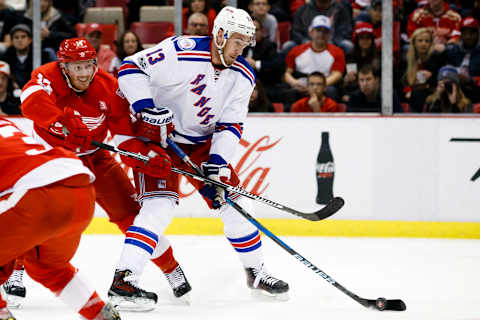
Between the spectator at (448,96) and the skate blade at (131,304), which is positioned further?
the spectator at (448,96)

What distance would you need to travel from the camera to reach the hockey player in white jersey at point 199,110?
300 cm

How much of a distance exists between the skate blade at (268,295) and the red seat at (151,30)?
2.56 m

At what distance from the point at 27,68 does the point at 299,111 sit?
6.27ft

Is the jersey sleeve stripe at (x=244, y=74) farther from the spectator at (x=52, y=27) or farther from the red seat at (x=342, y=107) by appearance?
the spectator at (x=52, y=27)

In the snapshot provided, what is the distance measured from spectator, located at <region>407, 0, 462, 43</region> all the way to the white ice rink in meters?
1.48

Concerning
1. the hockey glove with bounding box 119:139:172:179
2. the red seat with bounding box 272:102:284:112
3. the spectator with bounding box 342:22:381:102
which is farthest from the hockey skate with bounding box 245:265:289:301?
the spectator with bounding box 342:22:381:102

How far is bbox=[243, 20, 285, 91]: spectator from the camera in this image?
5.14 meters

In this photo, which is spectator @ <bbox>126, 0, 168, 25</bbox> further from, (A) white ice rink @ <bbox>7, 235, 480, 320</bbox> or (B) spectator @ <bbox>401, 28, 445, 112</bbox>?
(B) spectator @ <bbox>401, 28, 445, 112</bbox>

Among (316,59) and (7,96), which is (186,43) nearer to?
(316,59)

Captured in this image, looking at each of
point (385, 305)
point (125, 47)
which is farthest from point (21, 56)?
point (385, 305)

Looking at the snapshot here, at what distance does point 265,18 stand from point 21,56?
1.73 meters

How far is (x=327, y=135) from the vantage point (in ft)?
15.7

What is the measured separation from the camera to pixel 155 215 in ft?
9.61

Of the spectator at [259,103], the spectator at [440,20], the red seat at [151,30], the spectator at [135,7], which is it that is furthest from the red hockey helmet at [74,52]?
the spectator at [440,20]
